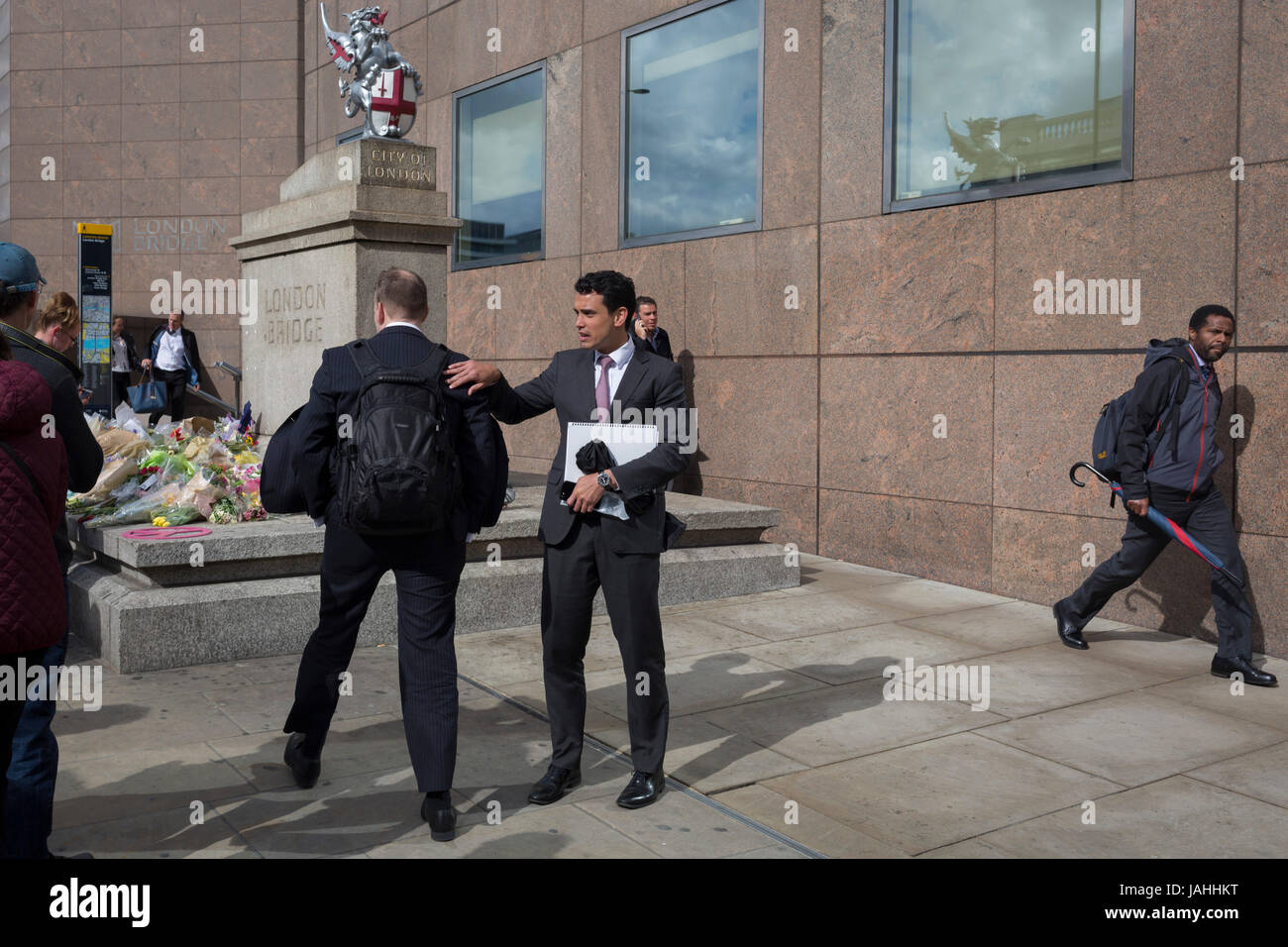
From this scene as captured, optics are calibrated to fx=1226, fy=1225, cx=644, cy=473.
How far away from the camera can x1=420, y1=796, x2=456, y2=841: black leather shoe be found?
161 inches

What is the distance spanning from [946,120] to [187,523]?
6020 millimetres

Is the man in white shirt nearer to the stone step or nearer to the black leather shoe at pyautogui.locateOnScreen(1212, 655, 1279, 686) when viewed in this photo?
the stone step

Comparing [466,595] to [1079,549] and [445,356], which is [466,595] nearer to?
[445,356]

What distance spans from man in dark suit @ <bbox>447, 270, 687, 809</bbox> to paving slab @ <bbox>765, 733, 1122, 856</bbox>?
698 millimetres

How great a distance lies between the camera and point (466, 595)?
7.40 m

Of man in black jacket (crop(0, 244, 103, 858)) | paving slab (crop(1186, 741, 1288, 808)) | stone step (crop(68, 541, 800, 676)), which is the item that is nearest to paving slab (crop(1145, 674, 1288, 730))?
paving slab (crop(1186, 741, 1288, 808))

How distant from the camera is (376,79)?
9094 millimetres

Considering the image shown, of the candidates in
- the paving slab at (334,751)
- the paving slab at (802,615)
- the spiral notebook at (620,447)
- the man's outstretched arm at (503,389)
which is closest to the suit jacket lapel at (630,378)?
the spiral notebook at (620,447)

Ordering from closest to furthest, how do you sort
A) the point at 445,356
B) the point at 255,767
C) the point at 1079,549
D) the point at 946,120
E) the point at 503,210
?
the point at 445,356, the point at 255,767, the point at 1079,549, the point at 946,120, the point at 503,210

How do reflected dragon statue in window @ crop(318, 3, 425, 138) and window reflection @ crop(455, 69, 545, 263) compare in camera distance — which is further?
window reflection @ crop(455, 69, 545, 263)

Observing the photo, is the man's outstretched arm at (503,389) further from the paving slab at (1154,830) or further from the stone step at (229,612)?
the stone step at (229,612)

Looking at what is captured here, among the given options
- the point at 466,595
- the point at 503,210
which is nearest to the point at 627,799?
the point at 466,595
